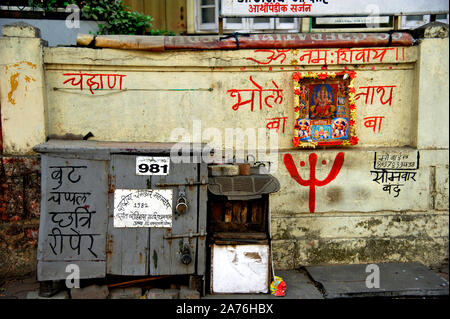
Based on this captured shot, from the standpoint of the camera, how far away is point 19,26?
521cm

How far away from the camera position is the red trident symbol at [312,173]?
569 centimetres

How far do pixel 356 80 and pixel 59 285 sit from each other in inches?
198

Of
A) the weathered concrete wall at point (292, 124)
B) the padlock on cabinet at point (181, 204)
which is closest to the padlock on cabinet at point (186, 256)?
the padlock on cabinet at point (181, 204)

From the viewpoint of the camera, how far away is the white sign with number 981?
4.50 m

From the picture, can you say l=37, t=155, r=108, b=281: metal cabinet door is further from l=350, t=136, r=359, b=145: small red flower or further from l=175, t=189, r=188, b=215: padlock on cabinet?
l=350, t=136, r=359, b=145: small red flower

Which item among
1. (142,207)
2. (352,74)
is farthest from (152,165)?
(352,74)

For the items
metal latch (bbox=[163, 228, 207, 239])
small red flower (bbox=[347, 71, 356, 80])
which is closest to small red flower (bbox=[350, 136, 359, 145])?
small red flower (bbox=[347, 71, 356, 80])

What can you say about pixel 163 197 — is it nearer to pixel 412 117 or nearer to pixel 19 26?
pixel 19 26

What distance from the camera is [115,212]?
4523 millimetres

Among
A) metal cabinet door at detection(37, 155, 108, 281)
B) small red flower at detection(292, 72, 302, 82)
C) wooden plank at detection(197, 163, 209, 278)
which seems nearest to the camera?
metal cabinet door at detection(37, 155, 108, 281)

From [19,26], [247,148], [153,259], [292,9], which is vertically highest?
[292,9]

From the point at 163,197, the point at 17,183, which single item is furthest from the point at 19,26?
the point at 163,197

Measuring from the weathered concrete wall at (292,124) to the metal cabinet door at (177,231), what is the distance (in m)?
1.28

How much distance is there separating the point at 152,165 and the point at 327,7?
357 cm
